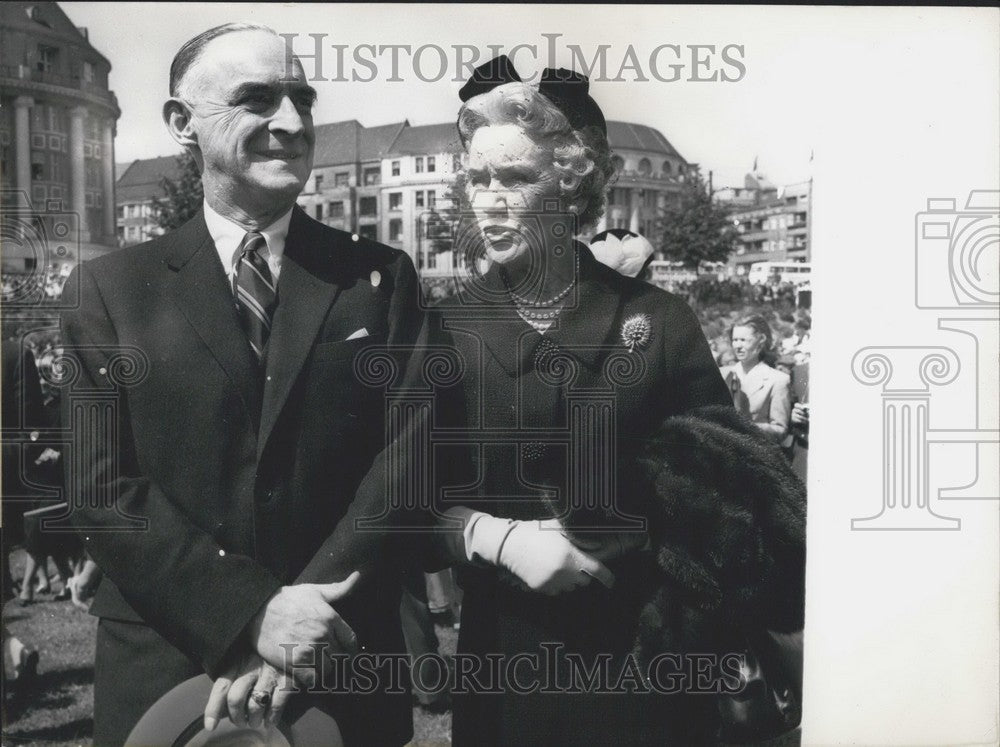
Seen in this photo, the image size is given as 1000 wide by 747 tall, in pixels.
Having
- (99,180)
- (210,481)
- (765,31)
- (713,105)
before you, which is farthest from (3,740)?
(765,31)

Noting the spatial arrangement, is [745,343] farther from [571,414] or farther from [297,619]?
[297,619]

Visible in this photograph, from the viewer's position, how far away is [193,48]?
327 centimetres

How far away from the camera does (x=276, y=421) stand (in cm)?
321

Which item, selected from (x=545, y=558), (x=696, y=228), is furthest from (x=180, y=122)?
(x=545, y=558)

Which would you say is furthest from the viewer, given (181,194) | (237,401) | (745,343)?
(745,343)

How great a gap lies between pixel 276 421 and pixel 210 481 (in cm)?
29

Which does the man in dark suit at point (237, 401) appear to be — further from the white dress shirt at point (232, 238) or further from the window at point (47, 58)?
the window at point (47, 58)

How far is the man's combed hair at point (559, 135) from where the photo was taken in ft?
10.8

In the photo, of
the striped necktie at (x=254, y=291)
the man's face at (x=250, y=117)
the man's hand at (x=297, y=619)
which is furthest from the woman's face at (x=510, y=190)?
the man's hand at (x=297, y=619)

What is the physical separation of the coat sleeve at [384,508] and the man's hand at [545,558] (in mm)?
311

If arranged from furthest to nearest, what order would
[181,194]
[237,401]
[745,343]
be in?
1. [745,343]
2. [181,194]
3. [237,401]

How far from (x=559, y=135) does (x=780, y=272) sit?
0.89 m

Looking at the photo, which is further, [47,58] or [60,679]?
[60,679]

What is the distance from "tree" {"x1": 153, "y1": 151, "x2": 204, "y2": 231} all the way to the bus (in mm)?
1854
